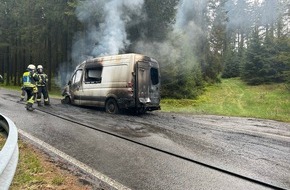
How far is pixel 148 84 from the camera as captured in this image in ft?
39.0

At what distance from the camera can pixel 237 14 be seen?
165 feet

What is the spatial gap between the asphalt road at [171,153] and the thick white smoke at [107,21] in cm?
1070

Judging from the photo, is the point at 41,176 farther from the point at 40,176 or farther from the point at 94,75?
the point at 94,75

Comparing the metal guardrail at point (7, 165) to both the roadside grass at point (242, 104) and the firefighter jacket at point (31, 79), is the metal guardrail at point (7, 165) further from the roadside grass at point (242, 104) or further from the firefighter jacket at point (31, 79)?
the roadside grass at point (242, 104)

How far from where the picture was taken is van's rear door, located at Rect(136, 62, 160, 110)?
11375 mm

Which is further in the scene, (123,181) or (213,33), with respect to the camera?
(213,33)

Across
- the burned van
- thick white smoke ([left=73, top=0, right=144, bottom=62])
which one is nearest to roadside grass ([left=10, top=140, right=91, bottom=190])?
the burned van

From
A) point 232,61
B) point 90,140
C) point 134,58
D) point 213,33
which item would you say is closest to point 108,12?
point 134,58

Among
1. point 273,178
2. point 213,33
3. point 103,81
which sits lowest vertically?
point 273,178

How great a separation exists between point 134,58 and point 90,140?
18.0 ft

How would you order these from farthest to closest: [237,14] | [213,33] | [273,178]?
1. [237,14]
2. [213,33]
3. [273,178]

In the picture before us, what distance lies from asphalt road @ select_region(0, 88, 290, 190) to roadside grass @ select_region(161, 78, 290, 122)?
729 centimetres

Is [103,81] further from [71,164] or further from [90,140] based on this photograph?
[71,164]

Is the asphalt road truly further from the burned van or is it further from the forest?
the forest
